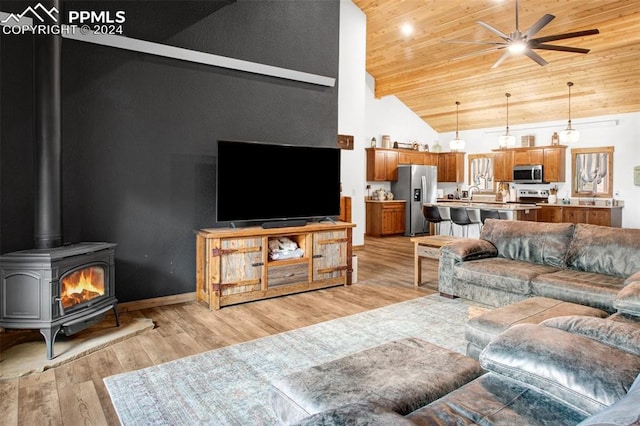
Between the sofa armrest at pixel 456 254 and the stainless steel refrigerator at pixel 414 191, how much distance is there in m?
5.85

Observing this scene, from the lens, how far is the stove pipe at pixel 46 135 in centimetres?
310

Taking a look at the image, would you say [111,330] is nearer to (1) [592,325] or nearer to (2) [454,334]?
(2) [454,334]

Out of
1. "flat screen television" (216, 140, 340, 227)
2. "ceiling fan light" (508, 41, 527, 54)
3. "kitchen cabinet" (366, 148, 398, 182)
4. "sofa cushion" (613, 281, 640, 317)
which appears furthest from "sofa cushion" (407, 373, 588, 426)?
"kitchen cabinet" (366, 148, 398, 182)

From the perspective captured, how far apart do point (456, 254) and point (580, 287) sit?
3.84ft

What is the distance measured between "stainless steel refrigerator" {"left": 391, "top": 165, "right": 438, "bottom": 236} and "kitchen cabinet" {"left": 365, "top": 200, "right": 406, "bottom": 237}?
0.17 meters

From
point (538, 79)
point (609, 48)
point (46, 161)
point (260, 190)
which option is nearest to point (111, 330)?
point (46, 161)

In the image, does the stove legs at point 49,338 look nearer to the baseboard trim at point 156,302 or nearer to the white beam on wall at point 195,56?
the baseboard trim at point 156,302

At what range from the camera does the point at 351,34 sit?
7457mm

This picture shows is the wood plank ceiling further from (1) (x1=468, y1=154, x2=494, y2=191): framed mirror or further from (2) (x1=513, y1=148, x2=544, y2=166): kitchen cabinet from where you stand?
(1) (x1=468, y1=154, x2=494, y2=191): framed mirror

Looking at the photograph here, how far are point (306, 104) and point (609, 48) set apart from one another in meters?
5.53

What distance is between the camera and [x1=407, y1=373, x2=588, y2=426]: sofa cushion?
1.31 metres

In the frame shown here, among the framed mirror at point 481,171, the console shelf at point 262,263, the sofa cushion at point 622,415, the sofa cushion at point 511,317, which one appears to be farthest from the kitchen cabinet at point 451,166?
the sofa cushion at point 622,415

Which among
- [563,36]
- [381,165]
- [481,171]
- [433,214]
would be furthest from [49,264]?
[481,171]

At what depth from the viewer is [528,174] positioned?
9.95 meters
